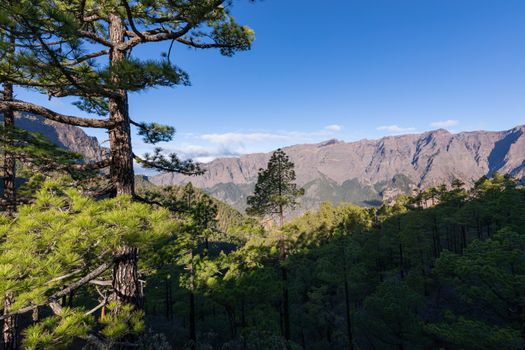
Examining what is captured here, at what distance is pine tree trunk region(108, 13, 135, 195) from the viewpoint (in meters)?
5.84

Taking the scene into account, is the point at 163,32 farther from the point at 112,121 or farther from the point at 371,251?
the point at 371,251

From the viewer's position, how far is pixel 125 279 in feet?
18.5

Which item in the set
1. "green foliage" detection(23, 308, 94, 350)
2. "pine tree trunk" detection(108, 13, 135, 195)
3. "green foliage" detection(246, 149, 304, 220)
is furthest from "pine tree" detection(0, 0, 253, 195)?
"green foliage" detection(246, 149, 304, 220)

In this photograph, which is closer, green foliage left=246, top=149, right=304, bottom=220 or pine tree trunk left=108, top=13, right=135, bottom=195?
pine tree trunk left=108, top=13, right=135, bottom=195

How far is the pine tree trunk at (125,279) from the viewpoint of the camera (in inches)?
220

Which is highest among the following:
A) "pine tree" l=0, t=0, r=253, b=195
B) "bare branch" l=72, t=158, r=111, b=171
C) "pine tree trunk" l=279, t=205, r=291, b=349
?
"pine tree" l=0, t=0, r=253, b=195

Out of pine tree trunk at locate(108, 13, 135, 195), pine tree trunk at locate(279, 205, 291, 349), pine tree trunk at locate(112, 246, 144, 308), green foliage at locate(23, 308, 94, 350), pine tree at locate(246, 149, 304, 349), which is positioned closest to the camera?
green foliage at locate(23, 308, 94, 350)

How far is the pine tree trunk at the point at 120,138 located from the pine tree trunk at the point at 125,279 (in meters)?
1.29

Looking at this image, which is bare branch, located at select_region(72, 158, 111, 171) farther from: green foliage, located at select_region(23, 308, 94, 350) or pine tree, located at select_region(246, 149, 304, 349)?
pine tree, located at select_region(246, 149, 304, 349)

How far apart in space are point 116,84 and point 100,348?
4.38m

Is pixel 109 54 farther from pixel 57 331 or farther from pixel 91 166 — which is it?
pixel 57 331

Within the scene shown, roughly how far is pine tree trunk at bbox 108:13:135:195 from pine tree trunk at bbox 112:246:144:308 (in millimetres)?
1293

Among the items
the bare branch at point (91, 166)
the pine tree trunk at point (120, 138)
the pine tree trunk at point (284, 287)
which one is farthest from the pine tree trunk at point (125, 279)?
the pine tree trunk at point (284, 287)

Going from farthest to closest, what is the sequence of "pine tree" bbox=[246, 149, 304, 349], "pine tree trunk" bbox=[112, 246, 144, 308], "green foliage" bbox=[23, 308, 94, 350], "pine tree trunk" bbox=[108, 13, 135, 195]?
"pine tree" bbox=[246, 149, 304, 349]
"pine tree trunk" bbox=[108, 13, 135, 195]
"pine tree trunk" bbox=[112, 246, 144, 308]
"green foliage" bbox=[23, 308, 94, 350]
